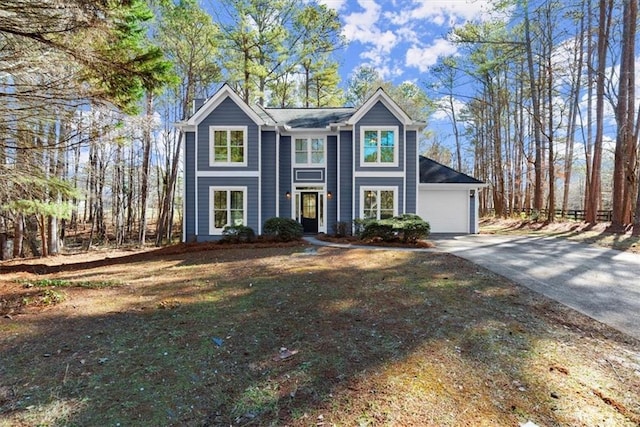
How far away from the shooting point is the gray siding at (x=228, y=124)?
14211 mm

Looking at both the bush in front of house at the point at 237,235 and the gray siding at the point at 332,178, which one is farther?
the gray siding at the point at 332,178

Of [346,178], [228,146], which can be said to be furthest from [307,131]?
[228,146]

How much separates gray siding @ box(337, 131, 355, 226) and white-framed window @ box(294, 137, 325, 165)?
3.56 ft

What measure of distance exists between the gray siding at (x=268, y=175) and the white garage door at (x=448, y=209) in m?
7.43

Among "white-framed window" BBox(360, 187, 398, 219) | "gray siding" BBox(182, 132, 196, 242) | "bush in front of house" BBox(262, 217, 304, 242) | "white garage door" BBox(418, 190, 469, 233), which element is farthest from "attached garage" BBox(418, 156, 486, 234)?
"gray siding" BBox(182, 132, 196, 242)

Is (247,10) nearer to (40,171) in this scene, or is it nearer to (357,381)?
(40,171)

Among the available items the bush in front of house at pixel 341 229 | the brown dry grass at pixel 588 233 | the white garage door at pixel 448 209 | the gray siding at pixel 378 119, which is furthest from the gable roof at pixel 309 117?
the brown dry grass at pixel 588 233

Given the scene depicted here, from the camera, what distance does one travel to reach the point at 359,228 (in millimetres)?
13617

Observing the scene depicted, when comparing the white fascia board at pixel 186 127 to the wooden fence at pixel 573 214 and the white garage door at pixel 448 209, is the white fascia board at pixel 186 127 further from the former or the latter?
the wooden fence at pixel 573 214

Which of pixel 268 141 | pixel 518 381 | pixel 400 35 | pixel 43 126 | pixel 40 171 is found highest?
pixel 400 35

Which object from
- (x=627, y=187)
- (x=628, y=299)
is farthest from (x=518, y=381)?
(x=627, y=187)

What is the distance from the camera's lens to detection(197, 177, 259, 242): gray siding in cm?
1425

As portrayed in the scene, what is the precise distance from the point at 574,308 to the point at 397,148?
34.1ft

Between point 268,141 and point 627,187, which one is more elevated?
point 268,141
